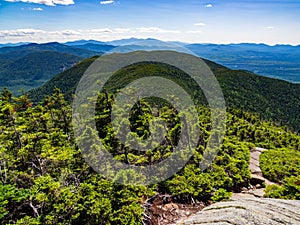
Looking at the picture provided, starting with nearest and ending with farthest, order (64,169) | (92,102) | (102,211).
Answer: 1. (102,211)
2. (64,169)
3. (92,102)

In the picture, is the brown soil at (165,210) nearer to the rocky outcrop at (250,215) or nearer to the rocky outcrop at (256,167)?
the rocky outcrop at (250,215)

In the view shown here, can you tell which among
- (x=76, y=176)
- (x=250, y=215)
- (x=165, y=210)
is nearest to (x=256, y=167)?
(x=165, y=210)

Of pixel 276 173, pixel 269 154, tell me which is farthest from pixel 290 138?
pixel 276 173

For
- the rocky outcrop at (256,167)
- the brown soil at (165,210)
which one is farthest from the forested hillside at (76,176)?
the rocky outcrop at (256,167)

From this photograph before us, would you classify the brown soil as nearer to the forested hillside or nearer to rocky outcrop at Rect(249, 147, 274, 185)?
the forested hillside

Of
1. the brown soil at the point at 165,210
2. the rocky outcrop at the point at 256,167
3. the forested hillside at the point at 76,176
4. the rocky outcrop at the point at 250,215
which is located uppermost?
the rocky outcrop at the point at 250,215

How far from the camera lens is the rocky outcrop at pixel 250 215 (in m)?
11.4

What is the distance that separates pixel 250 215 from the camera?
38.6ft

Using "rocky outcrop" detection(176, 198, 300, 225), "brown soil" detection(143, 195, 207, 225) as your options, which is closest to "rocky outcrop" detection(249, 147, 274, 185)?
"brown soil" detection(143, 195, 207, 225)

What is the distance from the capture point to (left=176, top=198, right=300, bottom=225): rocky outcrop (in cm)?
1137

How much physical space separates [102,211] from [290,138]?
70928 millimetres

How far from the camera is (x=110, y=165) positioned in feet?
75.5

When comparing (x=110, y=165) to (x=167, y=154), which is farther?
(x=167, y=154)

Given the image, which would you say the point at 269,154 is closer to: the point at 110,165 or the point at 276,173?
the point at 276,173
